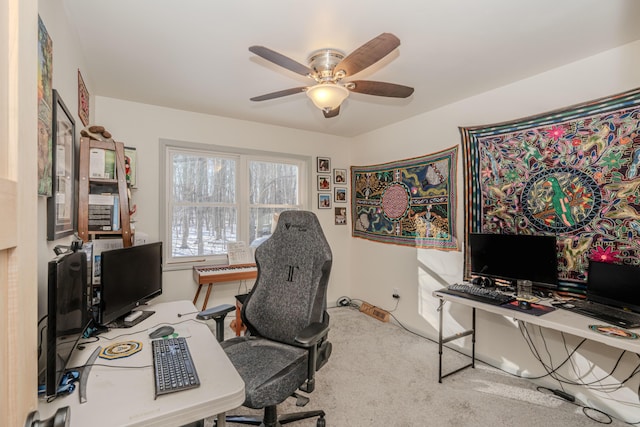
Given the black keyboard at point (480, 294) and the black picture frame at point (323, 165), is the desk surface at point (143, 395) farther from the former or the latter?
the black picture frame at point (323, 165)

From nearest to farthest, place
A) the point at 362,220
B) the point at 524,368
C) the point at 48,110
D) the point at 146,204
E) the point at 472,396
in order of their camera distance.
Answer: the point at 48,110, the point at 472,396, the point at 524,368, the point at 146,204, the point at 362,220

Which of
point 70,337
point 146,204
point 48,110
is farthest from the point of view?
point 146,204

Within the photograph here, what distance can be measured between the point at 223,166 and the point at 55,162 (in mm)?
2359

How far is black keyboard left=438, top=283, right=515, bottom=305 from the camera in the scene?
2.21 m

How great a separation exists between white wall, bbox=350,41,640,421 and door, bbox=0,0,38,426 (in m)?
3.00

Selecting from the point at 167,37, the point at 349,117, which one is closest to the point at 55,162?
the point at 167,37

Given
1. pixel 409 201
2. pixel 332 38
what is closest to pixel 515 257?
pixel 409 201

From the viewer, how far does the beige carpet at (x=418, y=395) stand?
6.65ft

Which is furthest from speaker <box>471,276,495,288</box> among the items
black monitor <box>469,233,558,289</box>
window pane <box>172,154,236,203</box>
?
window pane <box>172,154,236,203</box>

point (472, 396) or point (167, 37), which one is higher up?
point (167, 37)

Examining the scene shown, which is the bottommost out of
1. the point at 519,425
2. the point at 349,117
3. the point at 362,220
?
the point at 519,425

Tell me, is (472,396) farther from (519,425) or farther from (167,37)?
(167,37)

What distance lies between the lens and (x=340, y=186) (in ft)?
14.8

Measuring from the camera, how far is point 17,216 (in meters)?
0.56
